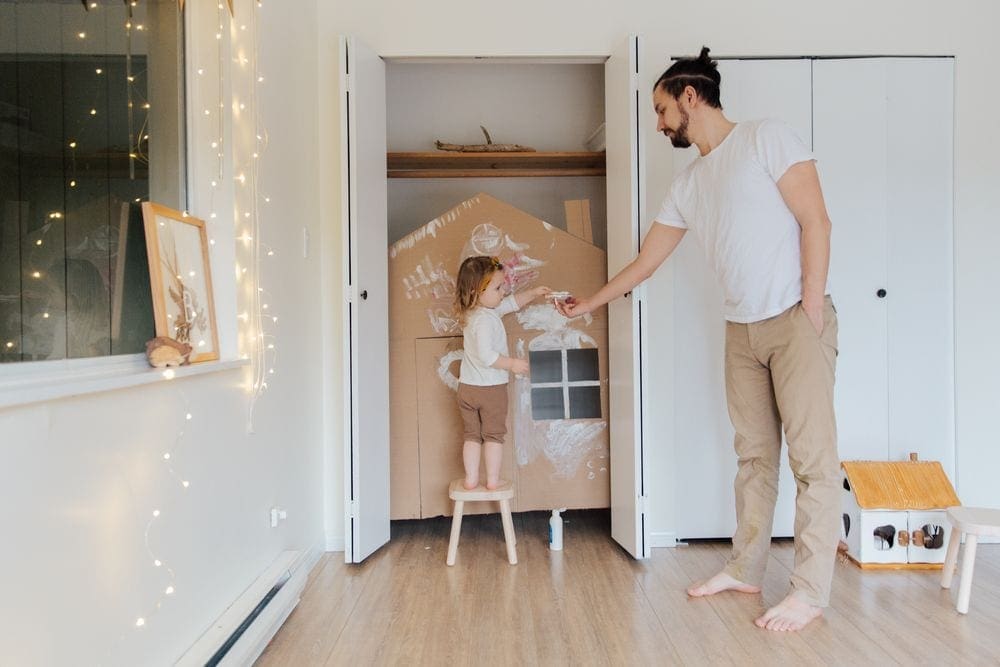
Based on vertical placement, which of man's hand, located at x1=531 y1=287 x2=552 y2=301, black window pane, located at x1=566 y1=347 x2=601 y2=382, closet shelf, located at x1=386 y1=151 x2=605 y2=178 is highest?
closet shelf, located at x1=386 y1=151 x2=605 y2=178

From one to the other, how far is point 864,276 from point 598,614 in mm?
1712

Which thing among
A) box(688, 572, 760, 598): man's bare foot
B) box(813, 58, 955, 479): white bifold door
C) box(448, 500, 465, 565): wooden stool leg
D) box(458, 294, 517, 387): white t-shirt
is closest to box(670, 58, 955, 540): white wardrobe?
box(813, 58, 955, 479): white bifold door

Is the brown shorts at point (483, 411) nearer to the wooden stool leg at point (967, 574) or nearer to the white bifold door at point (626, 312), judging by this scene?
the white bifold door at point (626, 312)

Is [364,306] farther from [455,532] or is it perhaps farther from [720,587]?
[720,587]

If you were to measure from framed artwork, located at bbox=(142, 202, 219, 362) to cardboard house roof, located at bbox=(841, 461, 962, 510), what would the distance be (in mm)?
2220

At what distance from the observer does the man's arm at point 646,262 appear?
93.4 inches

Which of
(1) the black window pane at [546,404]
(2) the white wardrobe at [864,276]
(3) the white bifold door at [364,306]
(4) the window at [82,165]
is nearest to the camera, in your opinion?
(4) the window at [82,165]

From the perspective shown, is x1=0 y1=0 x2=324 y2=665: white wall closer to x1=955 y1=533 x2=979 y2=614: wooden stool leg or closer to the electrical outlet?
the electrical outlet

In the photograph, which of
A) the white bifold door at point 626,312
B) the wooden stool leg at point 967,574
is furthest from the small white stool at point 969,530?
the white bifold door at point 626,312

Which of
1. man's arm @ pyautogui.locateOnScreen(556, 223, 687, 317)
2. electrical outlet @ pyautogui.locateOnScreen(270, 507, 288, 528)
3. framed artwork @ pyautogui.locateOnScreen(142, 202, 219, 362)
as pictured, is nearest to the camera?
framed artwork @ pyautogui.locateOnScreen(142, 202, 219, 362)

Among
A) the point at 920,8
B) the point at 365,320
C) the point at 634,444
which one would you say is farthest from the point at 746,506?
the point at 920,8

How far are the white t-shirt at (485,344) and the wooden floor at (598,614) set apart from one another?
673 millimetres

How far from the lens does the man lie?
6.45ft

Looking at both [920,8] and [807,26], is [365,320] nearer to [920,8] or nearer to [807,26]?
[807,26]
